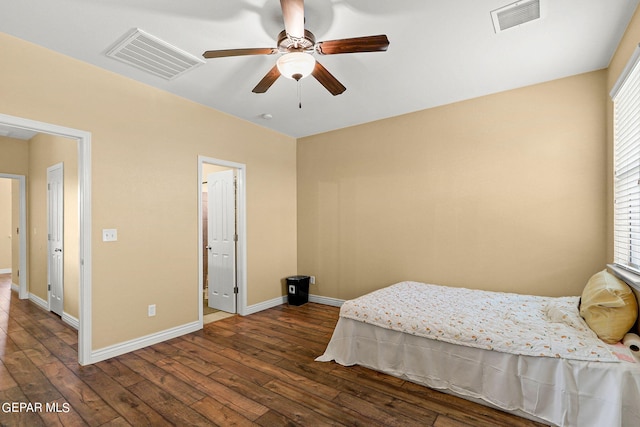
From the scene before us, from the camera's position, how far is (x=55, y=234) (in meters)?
4.40

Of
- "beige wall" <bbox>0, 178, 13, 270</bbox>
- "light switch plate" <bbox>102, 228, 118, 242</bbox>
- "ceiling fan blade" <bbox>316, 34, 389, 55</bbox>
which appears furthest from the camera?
"beige wall" <bbox>0, 178, 13, 270</bbox>

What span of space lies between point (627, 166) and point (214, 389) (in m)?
3.73

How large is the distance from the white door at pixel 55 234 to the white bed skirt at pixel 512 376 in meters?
4.04

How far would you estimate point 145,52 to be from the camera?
2.61 meters

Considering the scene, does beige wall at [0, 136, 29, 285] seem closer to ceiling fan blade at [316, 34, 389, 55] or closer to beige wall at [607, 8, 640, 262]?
ceiling fan blade at [316, 34, 389, 55]

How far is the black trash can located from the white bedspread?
1.74m

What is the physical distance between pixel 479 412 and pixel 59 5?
4.07 metres

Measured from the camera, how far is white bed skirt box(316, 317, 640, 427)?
1.79 meters

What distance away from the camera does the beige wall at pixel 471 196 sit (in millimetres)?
3072

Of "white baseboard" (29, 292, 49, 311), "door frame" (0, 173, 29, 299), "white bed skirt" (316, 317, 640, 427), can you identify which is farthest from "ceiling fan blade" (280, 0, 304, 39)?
"door frame" (0, 173, 29, 299)

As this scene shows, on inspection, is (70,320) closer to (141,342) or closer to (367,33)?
(141,342)

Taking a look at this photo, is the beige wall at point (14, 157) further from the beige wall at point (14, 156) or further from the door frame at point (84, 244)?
the door frame at point (84, 244)

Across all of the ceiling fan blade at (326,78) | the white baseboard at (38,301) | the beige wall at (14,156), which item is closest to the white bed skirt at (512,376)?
the ceiling fan blade at (326,78)

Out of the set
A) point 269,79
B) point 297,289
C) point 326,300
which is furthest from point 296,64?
point 326,300
